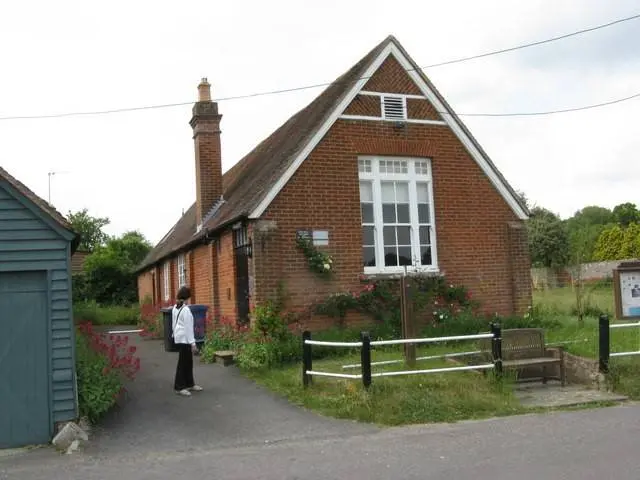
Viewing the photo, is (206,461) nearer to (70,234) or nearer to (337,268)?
(70,234)

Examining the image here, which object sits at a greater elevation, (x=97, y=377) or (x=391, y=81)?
(x=391, y=81)

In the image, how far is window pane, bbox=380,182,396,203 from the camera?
14.9 metres

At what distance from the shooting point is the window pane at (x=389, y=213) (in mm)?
14883

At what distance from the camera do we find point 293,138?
16078 millimetres

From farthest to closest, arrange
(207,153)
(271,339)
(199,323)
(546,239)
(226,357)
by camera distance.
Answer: (546,239) < (207,153) < (199,323) < (226,357) < (271,339)

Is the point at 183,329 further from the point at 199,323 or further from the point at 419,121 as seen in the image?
the point at 419,121

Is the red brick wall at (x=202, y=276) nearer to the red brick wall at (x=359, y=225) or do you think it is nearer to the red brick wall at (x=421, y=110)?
the red brick wall at (x=359, y=225)

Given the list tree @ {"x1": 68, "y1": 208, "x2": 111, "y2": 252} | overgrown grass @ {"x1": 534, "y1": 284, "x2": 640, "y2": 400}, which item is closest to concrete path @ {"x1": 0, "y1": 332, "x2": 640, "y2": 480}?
overgrown grass @ {"x1": 534, "y1": 284, "x2": 640, "y2": 400}

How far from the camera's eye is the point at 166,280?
2523cm

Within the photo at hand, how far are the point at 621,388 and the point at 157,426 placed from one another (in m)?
6.60

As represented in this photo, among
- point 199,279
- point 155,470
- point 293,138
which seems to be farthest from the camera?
point 199,279

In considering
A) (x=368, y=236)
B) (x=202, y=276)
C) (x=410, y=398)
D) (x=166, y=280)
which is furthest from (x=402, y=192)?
(x=166, y=280)

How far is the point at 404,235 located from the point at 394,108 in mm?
2765

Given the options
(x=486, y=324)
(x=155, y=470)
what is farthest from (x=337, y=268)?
(x=155, y=470)
